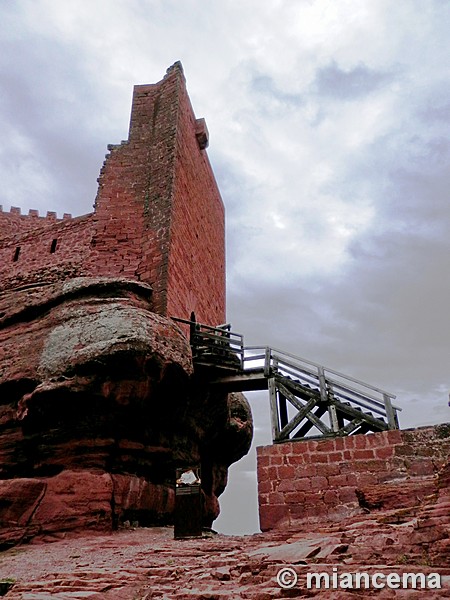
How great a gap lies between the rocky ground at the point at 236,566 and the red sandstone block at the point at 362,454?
1755 millimetres

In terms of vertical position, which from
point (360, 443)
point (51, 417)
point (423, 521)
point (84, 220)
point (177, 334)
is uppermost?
point (84, 220)

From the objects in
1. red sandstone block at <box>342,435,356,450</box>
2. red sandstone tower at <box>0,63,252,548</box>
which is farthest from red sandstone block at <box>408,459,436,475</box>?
red sandstone tower at <box>0,63,252,548</box>

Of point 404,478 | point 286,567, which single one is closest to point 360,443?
point 404,478

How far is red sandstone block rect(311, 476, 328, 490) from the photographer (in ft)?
24.9

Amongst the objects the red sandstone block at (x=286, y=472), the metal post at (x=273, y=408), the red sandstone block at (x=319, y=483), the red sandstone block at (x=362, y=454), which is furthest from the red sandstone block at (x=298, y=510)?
the metal post at (x=273, y=408)

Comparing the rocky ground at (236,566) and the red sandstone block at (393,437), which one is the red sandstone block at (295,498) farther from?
the red sandstone block at (393,437)

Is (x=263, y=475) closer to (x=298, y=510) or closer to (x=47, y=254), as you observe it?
(x=298, y=510)

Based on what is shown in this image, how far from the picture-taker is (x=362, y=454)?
750cm

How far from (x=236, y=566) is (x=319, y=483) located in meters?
3.51

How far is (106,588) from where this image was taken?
4238mm

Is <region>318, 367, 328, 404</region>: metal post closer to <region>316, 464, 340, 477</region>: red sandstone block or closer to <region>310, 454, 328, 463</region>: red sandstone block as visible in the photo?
<region>310, 454, 328, 463</region>: red sandstone block

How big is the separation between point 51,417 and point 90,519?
2.16 m

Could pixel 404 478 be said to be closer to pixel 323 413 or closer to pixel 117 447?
pixel 323 413

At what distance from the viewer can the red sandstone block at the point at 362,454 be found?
744 centimetres
